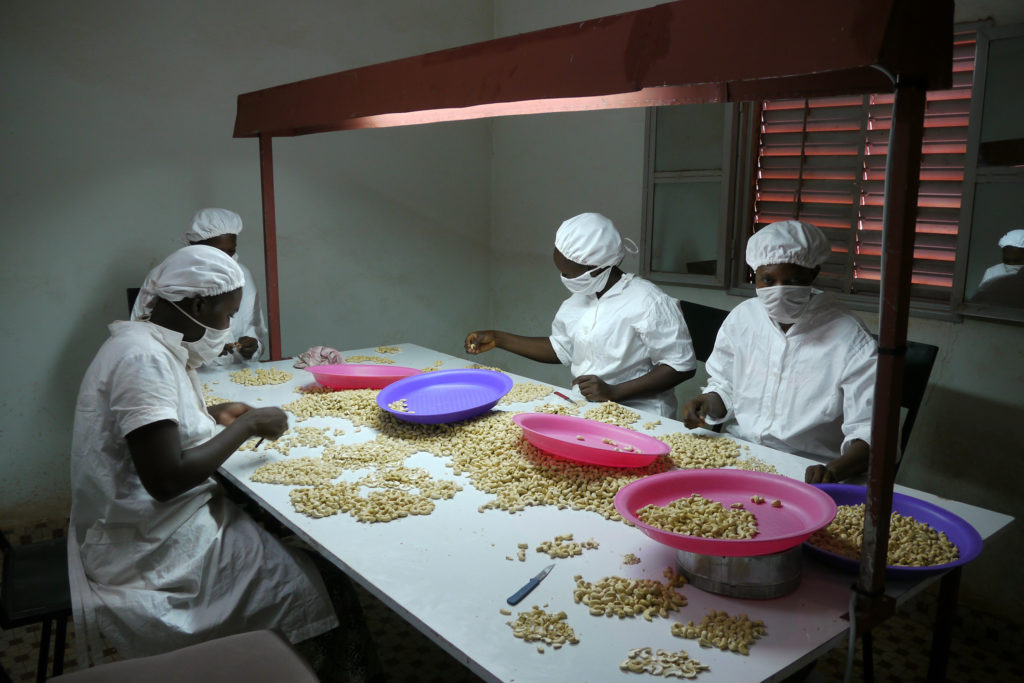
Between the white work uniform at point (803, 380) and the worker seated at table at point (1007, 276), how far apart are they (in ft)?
3.30

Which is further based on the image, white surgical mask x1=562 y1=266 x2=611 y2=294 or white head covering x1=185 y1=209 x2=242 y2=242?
white head covering x1=185 y1=209 x2=242 y2=242

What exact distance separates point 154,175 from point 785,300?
3510mm

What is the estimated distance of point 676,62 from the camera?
131cm

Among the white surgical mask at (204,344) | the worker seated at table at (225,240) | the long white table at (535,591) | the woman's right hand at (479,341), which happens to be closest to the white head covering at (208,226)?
the worker seated at table at (225,240)

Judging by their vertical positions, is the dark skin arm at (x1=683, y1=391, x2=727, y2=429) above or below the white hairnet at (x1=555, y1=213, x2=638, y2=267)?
below

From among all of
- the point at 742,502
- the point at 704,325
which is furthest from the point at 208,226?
the point at 742,502

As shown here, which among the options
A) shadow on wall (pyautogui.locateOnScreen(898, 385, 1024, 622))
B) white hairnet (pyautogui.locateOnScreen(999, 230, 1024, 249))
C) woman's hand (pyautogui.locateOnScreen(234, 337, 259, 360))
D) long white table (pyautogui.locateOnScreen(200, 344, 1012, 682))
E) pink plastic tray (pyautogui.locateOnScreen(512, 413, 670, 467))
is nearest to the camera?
long white table (pyautogui.locateOnScreen(200, 344, 1012, 682))

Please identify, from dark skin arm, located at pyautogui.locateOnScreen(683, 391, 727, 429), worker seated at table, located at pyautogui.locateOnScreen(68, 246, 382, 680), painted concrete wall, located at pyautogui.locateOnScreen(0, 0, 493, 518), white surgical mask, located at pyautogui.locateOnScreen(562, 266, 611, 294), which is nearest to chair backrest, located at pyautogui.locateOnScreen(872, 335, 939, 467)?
dark skin arm, located at pyautogui.locateOnScreen(683, 391, 727, 429)

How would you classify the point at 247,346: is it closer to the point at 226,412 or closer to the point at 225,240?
the point at 225,240

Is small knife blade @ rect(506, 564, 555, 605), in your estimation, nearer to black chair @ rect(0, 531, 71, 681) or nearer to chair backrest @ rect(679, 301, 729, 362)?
black chair @ rect(0, 531, 71, 681)

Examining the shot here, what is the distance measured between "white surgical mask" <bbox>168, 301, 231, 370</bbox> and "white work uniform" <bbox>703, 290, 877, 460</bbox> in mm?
1719

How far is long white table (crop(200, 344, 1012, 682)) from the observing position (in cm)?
117

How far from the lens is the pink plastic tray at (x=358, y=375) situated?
2869mm

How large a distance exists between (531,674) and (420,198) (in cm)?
438
